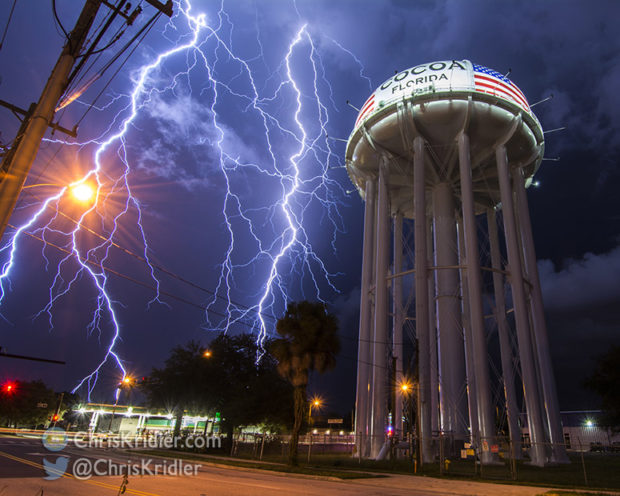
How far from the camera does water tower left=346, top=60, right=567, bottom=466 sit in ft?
70.2

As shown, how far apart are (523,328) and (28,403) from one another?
76.0 meters

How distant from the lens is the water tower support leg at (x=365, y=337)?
24.4 m

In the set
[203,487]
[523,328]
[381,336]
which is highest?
[523,328]

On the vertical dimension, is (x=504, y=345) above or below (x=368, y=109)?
below

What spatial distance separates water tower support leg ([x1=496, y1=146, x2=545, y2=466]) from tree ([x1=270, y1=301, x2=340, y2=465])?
934 centimetres

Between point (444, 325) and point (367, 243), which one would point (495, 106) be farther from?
point (444, 325)

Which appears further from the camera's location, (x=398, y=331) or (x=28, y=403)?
(x=28, y=403)

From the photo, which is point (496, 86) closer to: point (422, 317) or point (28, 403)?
point (422, 317)

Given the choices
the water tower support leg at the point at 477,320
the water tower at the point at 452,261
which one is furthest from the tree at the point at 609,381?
the water tower support leg at the point at 477,320

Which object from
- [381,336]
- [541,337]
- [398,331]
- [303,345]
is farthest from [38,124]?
[398,331]

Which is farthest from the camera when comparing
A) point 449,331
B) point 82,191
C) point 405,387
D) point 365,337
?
point 405,387

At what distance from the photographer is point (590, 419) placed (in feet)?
212

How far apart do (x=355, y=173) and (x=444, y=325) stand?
1293cm

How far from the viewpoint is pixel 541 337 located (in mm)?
23484
